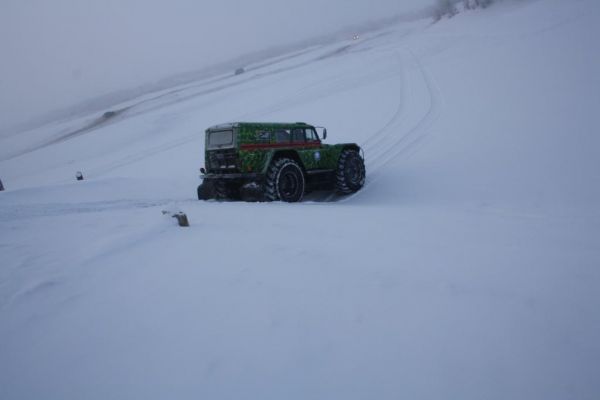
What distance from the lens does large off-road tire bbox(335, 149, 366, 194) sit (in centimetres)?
896

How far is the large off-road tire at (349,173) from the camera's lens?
896 centimetres

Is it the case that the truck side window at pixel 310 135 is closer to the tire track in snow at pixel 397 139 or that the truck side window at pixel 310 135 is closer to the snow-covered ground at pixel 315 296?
the tire track in snow at pixel 397 139

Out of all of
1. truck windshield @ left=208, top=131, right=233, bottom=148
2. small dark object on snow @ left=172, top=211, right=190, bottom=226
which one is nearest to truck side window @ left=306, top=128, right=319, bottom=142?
truck windshield @ left=208, top=131, right=233, bottom=148

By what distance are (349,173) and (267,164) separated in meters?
2.71

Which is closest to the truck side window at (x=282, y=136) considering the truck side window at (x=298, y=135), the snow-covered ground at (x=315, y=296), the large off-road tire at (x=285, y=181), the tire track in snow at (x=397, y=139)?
the truck side window at (x=298, y=135)

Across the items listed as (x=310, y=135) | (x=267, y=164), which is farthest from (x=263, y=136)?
(x=310, y=135)

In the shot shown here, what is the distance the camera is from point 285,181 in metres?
7.71

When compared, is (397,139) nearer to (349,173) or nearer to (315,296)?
(349,173)

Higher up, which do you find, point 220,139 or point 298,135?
point 220,139

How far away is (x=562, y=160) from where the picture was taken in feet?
26.7

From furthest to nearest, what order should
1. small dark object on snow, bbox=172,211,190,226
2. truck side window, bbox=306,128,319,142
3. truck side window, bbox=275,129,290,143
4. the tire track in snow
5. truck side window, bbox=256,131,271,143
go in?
the tire track in snow
truck side window, bbox=306,128,319,142
truck side window, bbox=275,129,290,143
truck side window, bbox=256,131,271,143
small dark object on snow, bbox=172,211,190,226

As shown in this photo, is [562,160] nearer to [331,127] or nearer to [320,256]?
[320,256]

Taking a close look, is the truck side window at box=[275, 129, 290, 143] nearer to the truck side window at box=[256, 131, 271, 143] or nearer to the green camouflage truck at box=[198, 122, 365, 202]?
the green camouflage truck at box=[198, 122, 365, 202]

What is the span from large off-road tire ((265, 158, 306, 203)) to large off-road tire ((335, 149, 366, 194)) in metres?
1.29
